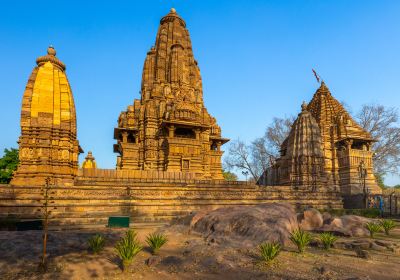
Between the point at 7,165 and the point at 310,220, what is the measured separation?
33.6m

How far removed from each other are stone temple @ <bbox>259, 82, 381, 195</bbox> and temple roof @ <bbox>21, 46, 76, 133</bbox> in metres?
16.3

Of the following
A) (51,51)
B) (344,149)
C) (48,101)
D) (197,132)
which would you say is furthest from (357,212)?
(51,51)

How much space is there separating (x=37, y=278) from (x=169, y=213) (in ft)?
31.2

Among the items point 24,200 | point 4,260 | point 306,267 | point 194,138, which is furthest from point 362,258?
point 194,138

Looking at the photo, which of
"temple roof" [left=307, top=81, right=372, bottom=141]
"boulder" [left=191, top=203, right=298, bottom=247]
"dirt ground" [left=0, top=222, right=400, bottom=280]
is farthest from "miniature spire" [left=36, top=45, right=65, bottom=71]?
"temple roof" [left=307, top=81, right=372, bottom=141]

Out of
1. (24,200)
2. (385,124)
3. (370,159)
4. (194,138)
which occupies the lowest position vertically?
(24,200)

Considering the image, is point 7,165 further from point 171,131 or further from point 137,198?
point 137,198

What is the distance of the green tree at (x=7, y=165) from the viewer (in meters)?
30.4

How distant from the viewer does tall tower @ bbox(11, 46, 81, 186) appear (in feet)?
46.2

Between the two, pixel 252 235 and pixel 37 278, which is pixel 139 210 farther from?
pixel 37 278

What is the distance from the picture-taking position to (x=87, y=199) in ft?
44.4

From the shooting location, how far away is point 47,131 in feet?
48.2

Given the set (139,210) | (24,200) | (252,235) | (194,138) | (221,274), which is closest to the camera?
(221,274)

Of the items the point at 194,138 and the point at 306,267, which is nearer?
the point at 306,267
